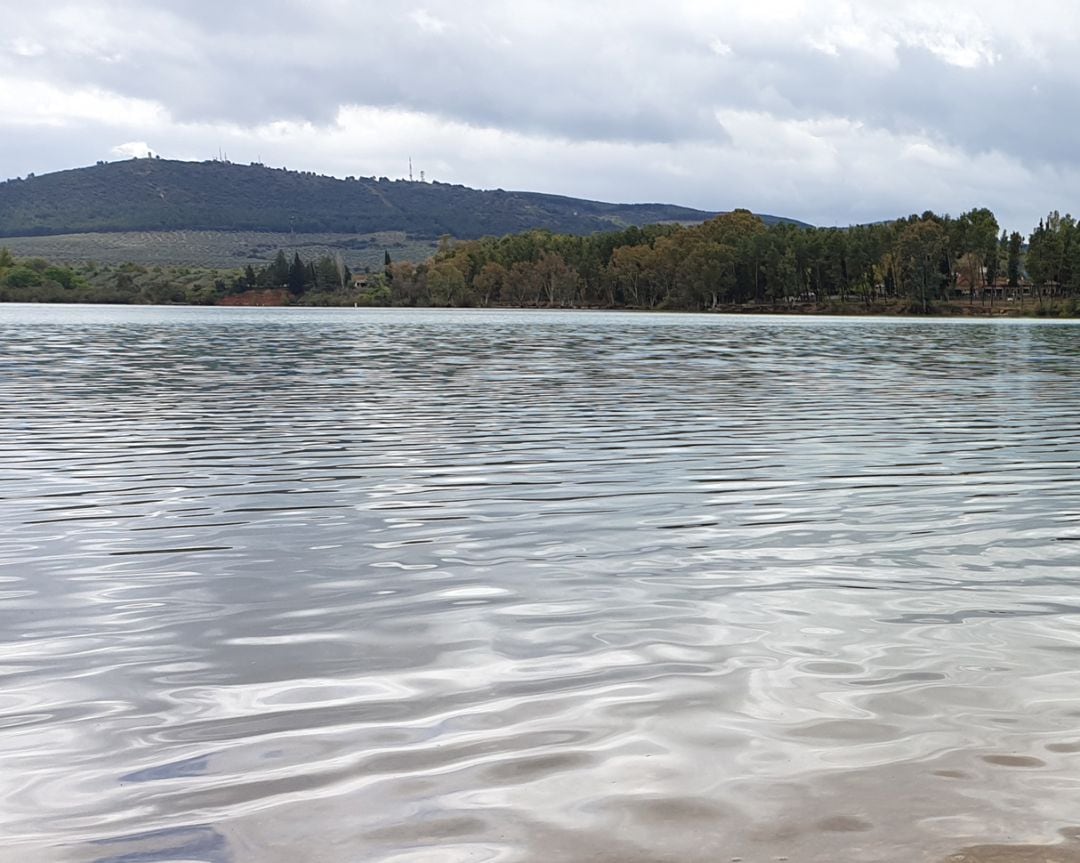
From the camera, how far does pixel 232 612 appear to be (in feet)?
25.7

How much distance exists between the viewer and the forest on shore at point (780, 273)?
141500mm

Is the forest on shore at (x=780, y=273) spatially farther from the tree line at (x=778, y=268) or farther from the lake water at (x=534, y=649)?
the lake water at (x=534, y=649)

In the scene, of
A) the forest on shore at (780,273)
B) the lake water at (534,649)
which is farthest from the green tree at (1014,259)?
the lake water at (534,649)

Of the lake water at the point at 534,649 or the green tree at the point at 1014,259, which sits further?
the green tree at the point at 1014,259

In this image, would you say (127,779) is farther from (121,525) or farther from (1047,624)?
(121,525)

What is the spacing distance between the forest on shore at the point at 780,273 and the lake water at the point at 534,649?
132 metres

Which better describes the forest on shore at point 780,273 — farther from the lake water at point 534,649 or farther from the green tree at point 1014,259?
the lake water at point 534,649

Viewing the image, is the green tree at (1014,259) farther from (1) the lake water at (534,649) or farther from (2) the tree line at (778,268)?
(1) the lake water at (534,649)

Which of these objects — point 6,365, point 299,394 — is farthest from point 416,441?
point 6,365

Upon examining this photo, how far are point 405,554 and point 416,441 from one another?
25.3 ft

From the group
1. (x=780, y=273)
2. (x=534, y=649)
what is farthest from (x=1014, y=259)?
(x=534, y=649)

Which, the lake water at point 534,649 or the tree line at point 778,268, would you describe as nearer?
the lake water at point 534,649

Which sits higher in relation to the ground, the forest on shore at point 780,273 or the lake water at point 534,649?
the forest on shore at point 780,273

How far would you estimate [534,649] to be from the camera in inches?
275
